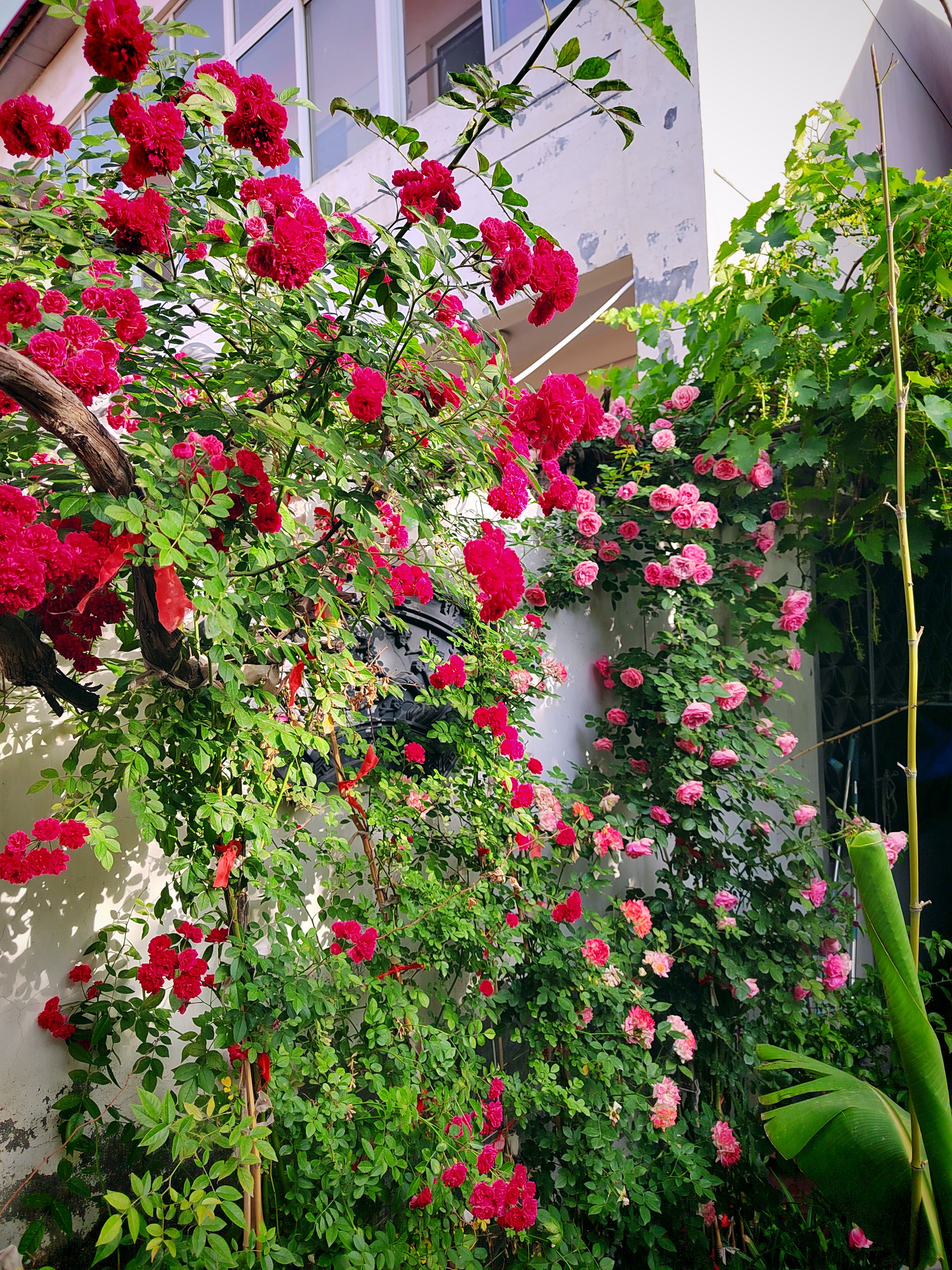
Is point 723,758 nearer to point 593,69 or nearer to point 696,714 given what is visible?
point 696,714

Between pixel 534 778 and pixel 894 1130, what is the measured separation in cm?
120

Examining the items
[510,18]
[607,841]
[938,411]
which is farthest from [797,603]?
[510,18]

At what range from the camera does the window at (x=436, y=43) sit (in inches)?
156

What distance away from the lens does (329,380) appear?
1.21 metres

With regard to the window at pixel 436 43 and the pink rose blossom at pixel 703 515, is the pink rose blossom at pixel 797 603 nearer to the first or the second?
the pink rose blossom at pixel 703 515

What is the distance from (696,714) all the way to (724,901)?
0.59m

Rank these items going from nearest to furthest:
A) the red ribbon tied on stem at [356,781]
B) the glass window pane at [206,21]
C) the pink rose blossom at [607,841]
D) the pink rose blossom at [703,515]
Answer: the red ribbon tied on stem at [356,781], the pink rose blossom at [607,841], the pink rose blossom at [703,515], the glass window pane at [206,21]

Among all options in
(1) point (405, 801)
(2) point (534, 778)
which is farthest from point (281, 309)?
(2) point (534, 778)

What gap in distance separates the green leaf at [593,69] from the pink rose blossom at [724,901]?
2132mm

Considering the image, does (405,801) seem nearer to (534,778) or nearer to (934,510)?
(534,778)

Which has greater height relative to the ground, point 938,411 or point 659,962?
point 938,411

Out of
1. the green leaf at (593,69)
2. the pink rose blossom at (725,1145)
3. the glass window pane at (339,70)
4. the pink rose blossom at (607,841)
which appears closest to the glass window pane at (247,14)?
the glass window pane at (339,70)

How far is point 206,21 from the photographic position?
204 inches

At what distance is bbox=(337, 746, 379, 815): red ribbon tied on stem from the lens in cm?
167
